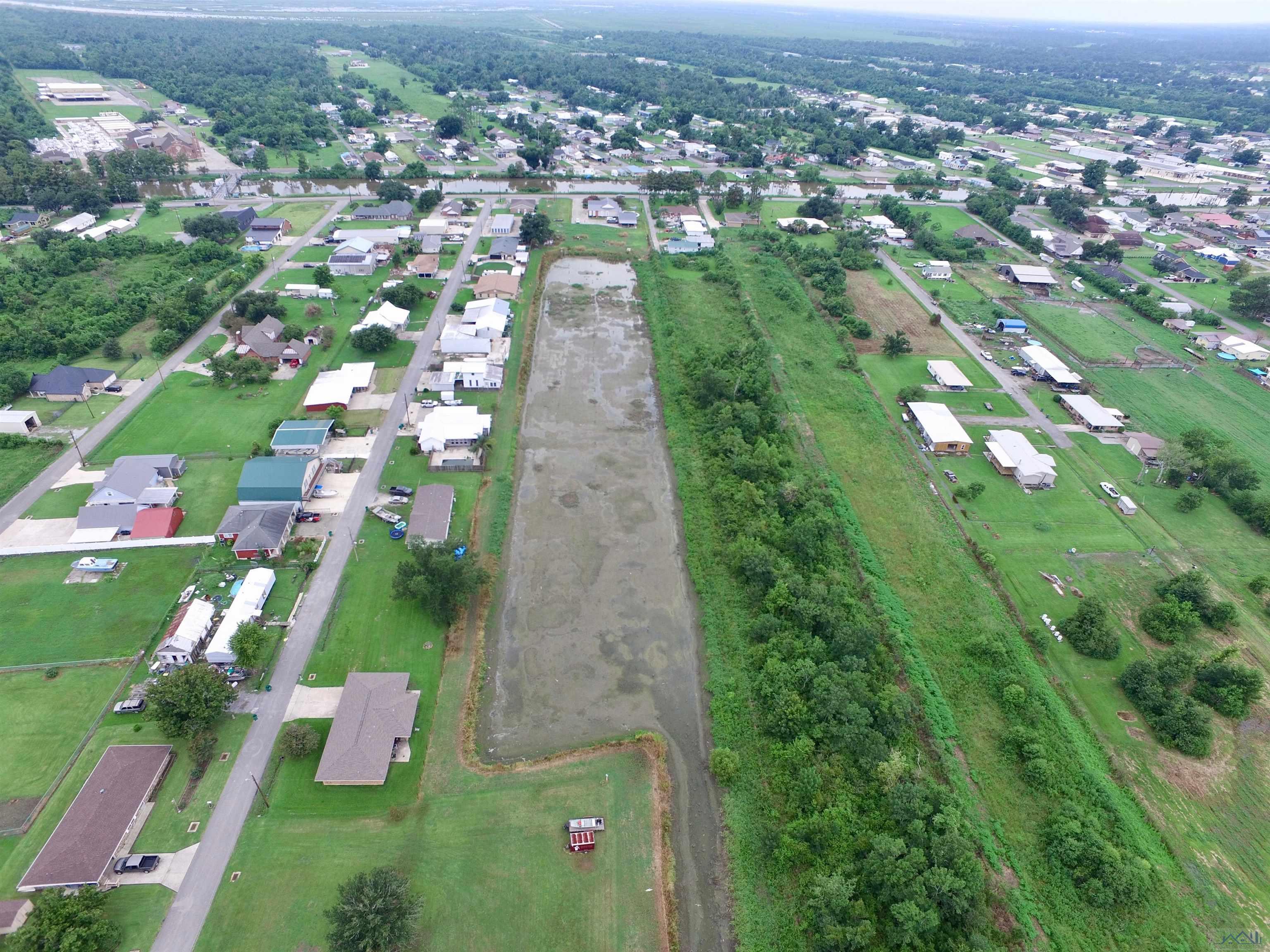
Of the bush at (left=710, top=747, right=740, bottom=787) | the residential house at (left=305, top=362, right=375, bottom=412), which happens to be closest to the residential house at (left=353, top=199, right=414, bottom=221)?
the residential house at (left=305, top=362, right=375, bottom=412)

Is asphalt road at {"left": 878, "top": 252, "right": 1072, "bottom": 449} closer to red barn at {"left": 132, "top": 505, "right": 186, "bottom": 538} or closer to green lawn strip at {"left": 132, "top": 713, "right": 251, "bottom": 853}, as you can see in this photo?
green lawn strip at {"left": 132, "top": 713, "right": 251, "bottom": 853}

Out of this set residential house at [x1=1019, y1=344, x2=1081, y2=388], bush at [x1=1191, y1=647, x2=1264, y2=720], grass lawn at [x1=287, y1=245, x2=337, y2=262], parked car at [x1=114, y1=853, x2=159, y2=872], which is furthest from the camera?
grass lawn at [x1=287, y1=245, x2=337, y2=262]

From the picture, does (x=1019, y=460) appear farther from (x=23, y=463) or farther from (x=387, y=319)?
(x=23, y=463)

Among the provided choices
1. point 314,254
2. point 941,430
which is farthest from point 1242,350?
point 314,254

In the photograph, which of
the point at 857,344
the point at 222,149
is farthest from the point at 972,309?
the point at 222,149

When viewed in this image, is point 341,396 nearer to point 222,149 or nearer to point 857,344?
point 857,344

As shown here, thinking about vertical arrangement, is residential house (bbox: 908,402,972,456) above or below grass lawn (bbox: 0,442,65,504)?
above

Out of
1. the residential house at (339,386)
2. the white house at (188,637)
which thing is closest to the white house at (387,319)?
the residential house at (339,386)
